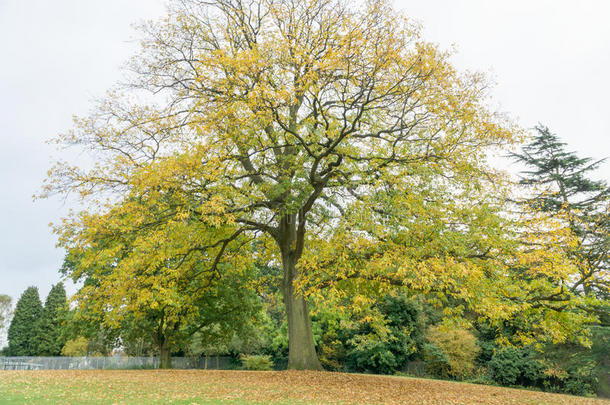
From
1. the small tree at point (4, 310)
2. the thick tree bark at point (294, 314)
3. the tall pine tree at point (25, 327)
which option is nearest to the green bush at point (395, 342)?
the thick tree bark at point (294, 314)

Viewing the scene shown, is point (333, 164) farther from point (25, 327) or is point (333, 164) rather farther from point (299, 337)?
point (25, 327)

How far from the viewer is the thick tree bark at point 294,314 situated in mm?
13539

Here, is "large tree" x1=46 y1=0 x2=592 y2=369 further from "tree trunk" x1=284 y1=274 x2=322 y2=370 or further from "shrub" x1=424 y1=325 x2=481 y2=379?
"shrub" x1=424 y1=325 x2=481 y2=379

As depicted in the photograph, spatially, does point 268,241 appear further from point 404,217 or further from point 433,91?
point 433,91

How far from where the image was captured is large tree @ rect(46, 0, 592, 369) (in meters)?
10.2

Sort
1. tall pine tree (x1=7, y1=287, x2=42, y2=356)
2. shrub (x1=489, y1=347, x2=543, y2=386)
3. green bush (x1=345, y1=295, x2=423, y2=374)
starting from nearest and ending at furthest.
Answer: shrub (x1=489, y1=347, x2=543, y2=386)
green bush (x1=345, y1=295, x2=423, y2=374)
tall pine tree (x1=7, y1=287, x2=42, y2=356)

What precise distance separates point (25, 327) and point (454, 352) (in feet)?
165

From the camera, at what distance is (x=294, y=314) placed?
13.9 metres

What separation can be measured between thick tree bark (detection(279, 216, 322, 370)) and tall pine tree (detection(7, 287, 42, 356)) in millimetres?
47824

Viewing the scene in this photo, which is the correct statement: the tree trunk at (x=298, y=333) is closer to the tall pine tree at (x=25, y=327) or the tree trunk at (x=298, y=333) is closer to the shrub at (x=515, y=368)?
the shrub at (x=515, y=368)

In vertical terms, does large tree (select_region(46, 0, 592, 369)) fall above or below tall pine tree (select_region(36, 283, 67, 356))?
above

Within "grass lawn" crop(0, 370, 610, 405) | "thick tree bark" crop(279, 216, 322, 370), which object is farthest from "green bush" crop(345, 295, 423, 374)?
"grass lawn" crop(0, 370, 610, 405)

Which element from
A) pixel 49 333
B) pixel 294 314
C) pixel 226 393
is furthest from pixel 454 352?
pixel 49 333

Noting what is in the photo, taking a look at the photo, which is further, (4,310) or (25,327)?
(4,310)
